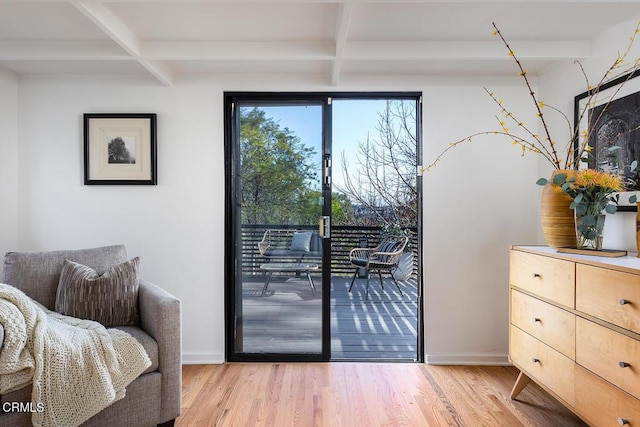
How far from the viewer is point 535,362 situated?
6.91 ft

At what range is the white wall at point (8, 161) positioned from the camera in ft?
8.92

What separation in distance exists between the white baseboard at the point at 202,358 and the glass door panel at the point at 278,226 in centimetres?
16

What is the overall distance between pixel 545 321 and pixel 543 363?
24 cm

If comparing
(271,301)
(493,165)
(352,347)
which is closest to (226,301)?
(271,301)

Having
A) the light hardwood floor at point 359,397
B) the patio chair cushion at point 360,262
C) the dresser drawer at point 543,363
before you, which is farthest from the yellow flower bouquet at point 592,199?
the patio chair cushion at point 360,262

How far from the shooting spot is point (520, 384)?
2.30 meters

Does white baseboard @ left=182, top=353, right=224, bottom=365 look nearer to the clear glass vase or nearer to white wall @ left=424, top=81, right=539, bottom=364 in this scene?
white wall @ left=424, top=81, right=539, bottom=364

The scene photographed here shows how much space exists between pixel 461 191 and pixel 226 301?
204 centimetres

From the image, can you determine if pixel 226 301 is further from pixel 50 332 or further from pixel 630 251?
pixel 630 251

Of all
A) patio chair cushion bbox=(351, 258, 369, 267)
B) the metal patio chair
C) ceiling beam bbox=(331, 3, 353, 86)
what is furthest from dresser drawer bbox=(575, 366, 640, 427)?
patio chair cushion bbox=(351, 258, 369, 267)

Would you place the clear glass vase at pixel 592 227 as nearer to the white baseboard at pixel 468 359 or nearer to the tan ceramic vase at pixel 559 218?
the tan ceramic vase at pixel 559 218

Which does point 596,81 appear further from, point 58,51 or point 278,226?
point 58,51

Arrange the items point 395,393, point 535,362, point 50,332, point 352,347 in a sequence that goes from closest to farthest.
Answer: point 50,332, point 535,362, point 395,393, point 352,347

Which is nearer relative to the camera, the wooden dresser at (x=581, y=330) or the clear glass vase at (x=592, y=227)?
the wooden dresser at (x=581, y=330)
